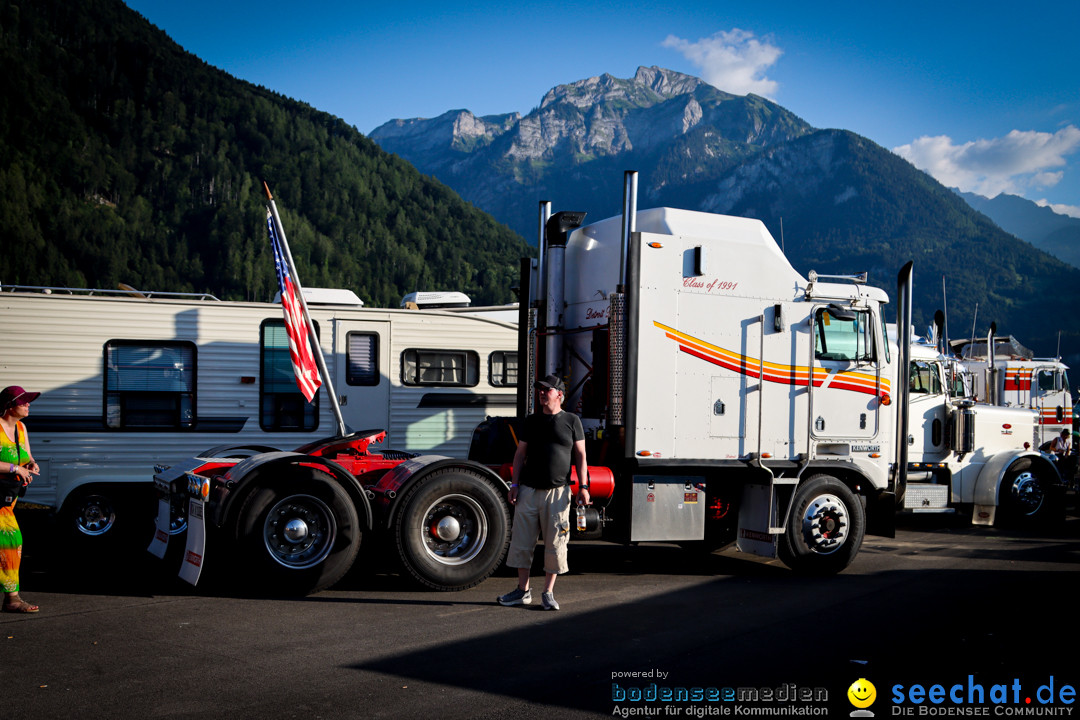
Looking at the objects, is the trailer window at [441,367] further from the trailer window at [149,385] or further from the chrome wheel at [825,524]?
the chrome wheel at [825,524]

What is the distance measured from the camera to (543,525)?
7.48 metres

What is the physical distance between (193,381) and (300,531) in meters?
3.41

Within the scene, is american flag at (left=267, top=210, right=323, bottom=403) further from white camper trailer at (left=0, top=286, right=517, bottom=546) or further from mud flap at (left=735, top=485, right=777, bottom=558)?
mud flap at (left=735, top=485, right=777, bottom=558)

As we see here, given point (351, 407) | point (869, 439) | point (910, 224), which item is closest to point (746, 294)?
point (869, 439)

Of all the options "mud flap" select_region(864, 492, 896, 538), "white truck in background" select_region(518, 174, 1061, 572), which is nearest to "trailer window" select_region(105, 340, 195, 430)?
"white truck in background" select_region(518, 174, 1061, 572)

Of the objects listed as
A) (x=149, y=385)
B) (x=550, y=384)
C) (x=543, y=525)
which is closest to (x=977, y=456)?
(x=550, y=384)

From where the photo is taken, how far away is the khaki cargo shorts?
743 cm

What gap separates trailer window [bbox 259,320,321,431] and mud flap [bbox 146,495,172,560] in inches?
97.0

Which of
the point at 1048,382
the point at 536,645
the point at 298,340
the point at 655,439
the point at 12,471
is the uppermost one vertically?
the point at 1048,382

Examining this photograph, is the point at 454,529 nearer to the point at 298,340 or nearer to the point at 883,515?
the point at 298,340

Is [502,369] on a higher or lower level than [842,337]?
lower

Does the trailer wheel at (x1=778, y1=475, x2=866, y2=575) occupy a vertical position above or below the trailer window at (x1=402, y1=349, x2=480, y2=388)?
below

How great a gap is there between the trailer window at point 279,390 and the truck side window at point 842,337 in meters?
6.10

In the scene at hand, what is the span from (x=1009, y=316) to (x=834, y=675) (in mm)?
138682
